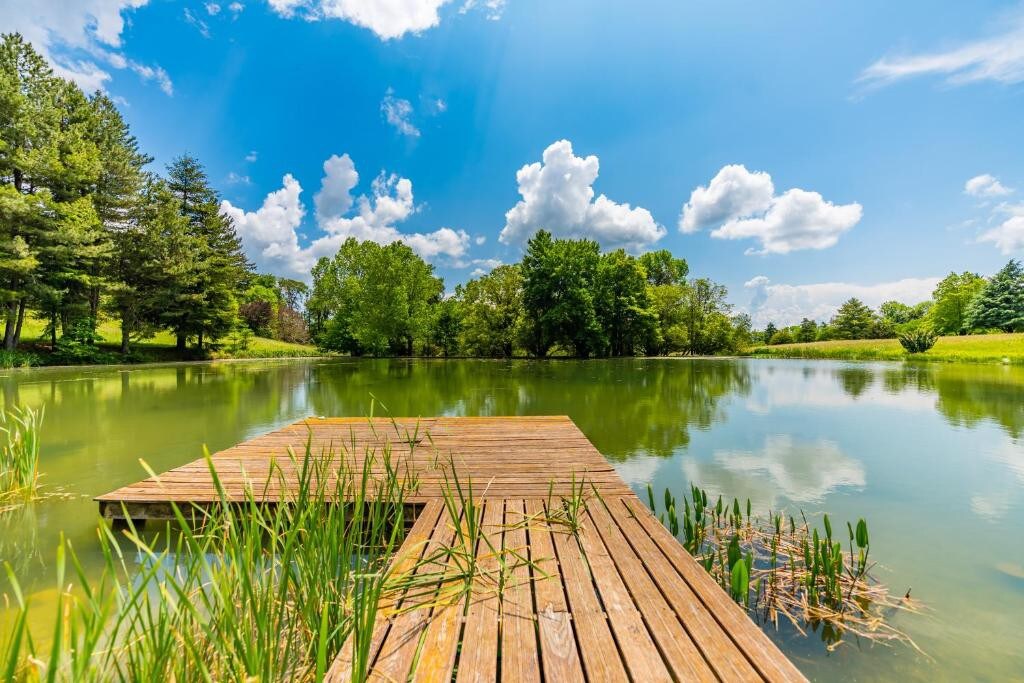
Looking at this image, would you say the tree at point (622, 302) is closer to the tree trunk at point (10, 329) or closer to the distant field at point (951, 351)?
the distant field at point (951, 351)

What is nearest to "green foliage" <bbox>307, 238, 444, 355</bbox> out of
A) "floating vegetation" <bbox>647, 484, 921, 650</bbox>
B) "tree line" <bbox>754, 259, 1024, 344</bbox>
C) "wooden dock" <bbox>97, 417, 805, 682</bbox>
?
"wooden dock" <bbox>97, 417, 805, 682</bbox>

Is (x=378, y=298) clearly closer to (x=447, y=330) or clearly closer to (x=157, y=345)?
(x=447, y=330)

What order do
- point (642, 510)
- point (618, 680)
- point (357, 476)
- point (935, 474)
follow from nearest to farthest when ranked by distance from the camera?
1. point (618, 680)
2. point (642, 510)
3. point (357, 476)
4. point (935, 474)

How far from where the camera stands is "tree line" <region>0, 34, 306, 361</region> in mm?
17062

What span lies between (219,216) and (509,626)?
37.9 metres

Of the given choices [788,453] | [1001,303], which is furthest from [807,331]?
[788,453]

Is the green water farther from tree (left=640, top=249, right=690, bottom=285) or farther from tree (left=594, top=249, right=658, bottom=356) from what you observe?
tree (left=640, top=249, right=690, bottom=285)

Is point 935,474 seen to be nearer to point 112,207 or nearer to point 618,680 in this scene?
point 618,680

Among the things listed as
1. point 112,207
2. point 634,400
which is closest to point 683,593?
point 634,400

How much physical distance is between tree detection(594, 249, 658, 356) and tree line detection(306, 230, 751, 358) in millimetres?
81

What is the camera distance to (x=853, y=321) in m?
51.2

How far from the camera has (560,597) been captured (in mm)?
1891

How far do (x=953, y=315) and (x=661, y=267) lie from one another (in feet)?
92.4

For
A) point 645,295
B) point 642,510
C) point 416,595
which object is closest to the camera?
point 416,595
